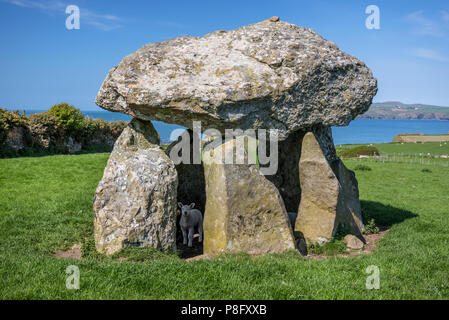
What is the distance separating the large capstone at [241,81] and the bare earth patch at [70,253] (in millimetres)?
3645

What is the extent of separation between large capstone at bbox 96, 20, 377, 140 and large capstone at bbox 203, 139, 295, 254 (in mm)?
1152

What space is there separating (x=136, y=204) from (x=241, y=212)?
2470 mm

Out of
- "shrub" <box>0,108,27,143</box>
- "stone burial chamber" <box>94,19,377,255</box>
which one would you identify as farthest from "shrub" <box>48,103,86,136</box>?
"stone burial chamber" <box>94,19,377,255</box>

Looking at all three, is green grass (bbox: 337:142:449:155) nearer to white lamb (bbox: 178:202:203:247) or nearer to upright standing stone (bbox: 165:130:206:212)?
upright standing stone (bbox: 165:130:206:212)

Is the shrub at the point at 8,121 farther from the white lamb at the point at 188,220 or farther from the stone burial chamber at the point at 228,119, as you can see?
the white lamb at the point at 188,220

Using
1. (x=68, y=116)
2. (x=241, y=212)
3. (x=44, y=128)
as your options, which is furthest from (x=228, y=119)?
(x=68, y=116)

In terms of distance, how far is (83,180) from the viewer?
18.5m

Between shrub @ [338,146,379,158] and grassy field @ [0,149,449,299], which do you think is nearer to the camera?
grassy field @ [0,149,449,299]

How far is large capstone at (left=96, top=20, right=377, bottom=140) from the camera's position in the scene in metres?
9.23

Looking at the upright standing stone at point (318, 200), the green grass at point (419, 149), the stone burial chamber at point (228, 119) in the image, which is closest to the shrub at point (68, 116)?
the stone burial chamber at point (228, 119)

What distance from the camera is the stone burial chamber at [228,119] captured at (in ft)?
30.0

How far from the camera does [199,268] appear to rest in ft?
25.0

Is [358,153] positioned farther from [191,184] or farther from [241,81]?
[241,81]
